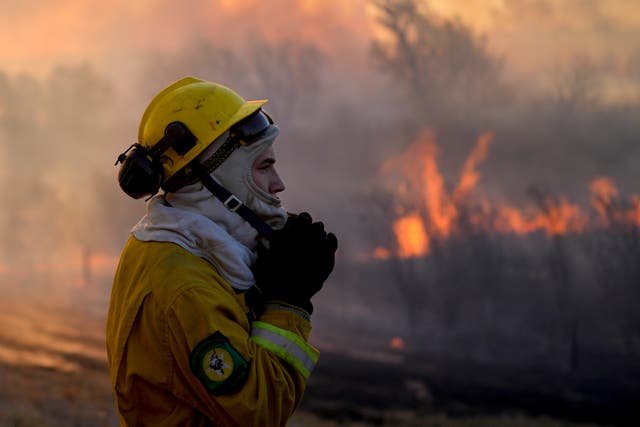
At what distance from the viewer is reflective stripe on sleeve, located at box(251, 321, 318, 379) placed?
353cm

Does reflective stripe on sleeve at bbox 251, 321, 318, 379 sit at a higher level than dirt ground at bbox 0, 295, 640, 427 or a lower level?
lower

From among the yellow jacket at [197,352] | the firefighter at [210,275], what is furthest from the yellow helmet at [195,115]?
the yellow jacket at [197,352]

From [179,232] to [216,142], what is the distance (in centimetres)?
58

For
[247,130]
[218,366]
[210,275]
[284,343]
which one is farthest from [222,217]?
[218,366]

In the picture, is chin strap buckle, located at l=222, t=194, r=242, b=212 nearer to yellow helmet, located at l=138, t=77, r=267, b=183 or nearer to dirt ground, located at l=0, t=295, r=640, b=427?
yellow helmet, located at l=138, t=77, r=267, b=183

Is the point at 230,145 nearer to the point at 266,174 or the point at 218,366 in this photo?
the point at 266,174

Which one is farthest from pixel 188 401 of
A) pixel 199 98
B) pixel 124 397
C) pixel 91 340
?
pixel 91 340

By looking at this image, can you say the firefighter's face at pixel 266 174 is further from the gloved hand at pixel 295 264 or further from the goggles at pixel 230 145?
the gloved hand at pixel 295 264

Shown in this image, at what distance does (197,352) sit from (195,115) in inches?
54.6

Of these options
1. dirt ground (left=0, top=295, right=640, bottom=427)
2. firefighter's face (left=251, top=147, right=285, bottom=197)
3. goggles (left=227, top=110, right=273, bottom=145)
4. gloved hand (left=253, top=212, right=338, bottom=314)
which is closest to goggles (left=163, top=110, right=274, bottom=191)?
goggles (left=227, top=110, right=273, bottom=145)

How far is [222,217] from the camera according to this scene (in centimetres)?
384

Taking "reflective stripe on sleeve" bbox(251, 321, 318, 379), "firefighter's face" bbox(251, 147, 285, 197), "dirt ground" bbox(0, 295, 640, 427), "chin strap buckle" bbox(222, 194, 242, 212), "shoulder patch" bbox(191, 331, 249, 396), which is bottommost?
"shoulder patch" bbox(191, 331, 249, 396)

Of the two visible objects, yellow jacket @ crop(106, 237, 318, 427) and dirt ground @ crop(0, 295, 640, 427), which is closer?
yellow jacket @ crop(106, 237, 318, 427)

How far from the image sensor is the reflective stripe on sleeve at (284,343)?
3.53 meters
